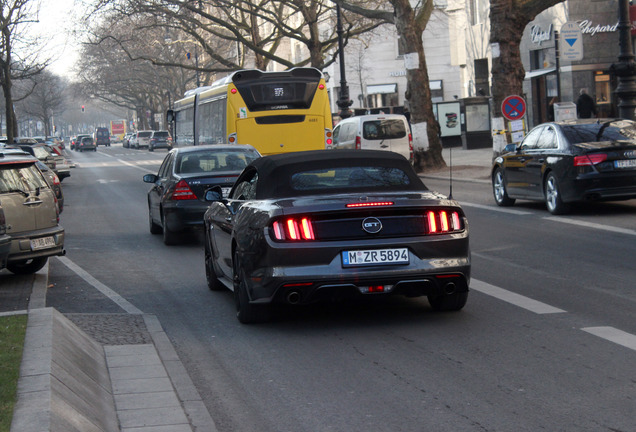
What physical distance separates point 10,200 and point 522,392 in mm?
7723

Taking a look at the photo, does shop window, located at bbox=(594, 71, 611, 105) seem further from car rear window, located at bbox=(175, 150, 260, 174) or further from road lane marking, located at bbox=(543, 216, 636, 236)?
car rear window, located at bbox=(175, 150, 260, 174)

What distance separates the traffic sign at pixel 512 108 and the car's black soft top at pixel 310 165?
15.5 metres

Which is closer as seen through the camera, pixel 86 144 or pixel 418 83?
pixel 418 83

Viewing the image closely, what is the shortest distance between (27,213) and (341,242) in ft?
18.5

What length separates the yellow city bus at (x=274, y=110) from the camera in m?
24.8

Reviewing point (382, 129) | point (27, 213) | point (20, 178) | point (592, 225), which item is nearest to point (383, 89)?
point (382, 129)

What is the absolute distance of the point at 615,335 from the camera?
7.16m

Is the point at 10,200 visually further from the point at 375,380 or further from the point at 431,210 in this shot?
the point at 375,380

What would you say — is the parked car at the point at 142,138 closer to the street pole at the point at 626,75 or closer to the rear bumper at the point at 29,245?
the street pole at the point at 626,75

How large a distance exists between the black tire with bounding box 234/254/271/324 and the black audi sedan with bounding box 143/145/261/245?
5885mm

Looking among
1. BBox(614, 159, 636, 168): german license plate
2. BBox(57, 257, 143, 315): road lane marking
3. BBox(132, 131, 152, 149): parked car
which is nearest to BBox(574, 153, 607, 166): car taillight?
BBox(614, 159, 636, 168): german license plate

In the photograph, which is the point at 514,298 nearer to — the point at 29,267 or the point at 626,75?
the point at 29,267

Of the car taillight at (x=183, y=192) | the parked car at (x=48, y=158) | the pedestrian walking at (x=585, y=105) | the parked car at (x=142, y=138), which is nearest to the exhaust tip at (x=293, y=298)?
the car taillight at (x=183, y=192)

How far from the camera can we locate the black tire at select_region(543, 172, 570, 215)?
1587 centimetres
